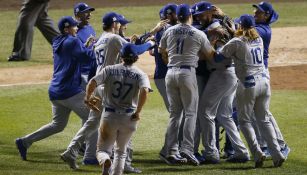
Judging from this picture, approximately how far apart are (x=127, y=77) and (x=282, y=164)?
256 cm

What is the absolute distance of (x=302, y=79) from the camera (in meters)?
18.8

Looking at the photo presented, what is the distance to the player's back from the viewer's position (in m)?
10.7

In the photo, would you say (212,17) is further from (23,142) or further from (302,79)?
(302,79)

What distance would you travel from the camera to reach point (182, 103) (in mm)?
12102

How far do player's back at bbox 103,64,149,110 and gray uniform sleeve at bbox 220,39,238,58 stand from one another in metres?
1.42

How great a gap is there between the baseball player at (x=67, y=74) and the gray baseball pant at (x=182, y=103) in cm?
101

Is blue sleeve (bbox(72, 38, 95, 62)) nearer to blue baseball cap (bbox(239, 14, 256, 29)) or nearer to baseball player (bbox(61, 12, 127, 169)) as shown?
baseball player (bbox(61, 12, 127, 169))

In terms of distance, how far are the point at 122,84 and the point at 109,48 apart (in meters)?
1.06

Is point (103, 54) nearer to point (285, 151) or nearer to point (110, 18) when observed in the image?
point (110, 18)

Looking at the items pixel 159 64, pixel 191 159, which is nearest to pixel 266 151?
pixel 191 159

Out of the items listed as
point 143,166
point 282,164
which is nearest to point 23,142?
point 143,166

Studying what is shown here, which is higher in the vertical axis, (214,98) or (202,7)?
(202,7)

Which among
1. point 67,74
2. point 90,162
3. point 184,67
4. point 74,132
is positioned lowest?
point 74,132

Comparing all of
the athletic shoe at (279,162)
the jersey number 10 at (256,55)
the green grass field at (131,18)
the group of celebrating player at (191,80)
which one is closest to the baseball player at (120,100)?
the group of celebrating player at (191,80)
